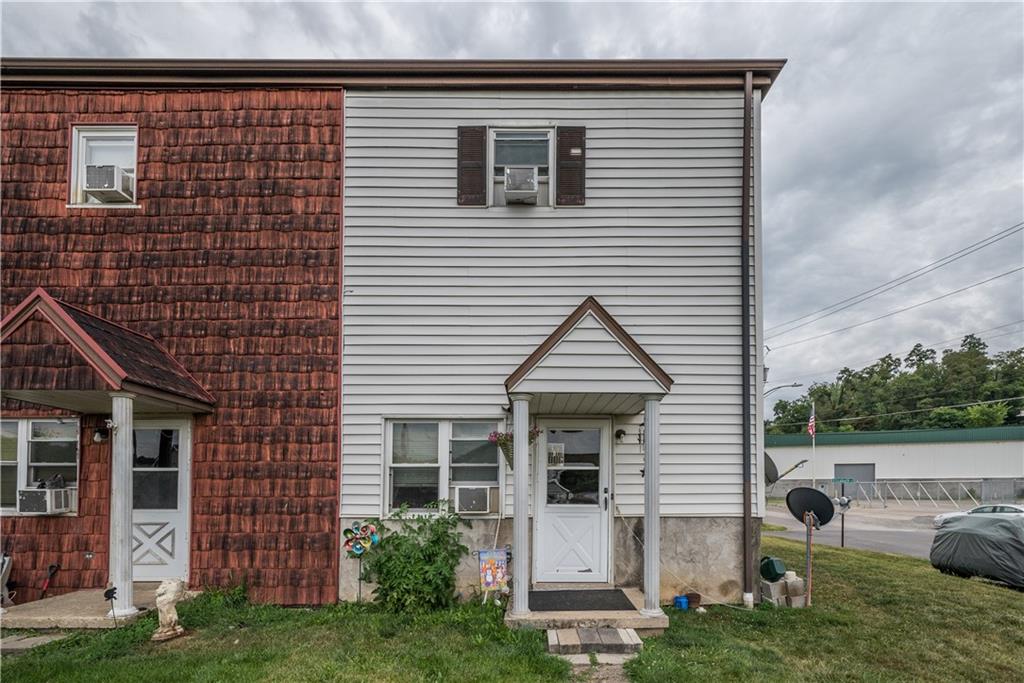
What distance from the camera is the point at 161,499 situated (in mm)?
6883

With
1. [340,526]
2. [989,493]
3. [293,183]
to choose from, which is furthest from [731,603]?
[989,493]

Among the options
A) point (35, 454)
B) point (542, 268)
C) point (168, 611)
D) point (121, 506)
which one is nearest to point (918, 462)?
point (542, 268)

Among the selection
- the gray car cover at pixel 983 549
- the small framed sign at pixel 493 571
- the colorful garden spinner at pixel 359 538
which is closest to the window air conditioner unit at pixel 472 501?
the small framed sign at pixel 493 571

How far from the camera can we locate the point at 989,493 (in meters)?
26.1

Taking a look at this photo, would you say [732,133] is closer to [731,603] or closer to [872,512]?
[731,603]

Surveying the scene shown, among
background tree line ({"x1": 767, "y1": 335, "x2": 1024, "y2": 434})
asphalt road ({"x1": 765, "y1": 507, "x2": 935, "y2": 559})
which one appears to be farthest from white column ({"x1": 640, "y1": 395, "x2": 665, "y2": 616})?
background tree line ({"x1": 767, "y1": 335, "x2": 1024, "y2": 434})

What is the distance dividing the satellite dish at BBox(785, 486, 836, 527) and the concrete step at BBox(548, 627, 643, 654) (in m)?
3.17

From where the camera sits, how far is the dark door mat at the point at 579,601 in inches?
232

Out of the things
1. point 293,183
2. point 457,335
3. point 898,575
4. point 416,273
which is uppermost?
point 293,183

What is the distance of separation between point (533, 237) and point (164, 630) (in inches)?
229

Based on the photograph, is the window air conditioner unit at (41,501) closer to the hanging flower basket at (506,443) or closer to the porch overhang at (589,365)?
the hanging flower basket at (506,443)

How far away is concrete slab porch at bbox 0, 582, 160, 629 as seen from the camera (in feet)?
18.4

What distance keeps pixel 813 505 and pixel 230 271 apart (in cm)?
808

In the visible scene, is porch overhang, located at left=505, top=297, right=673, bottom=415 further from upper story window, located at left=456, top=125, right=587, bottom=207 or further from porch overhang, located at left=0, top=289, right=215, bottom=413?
porch overhang, located at left=0, top=289, right=215, bottom=413
